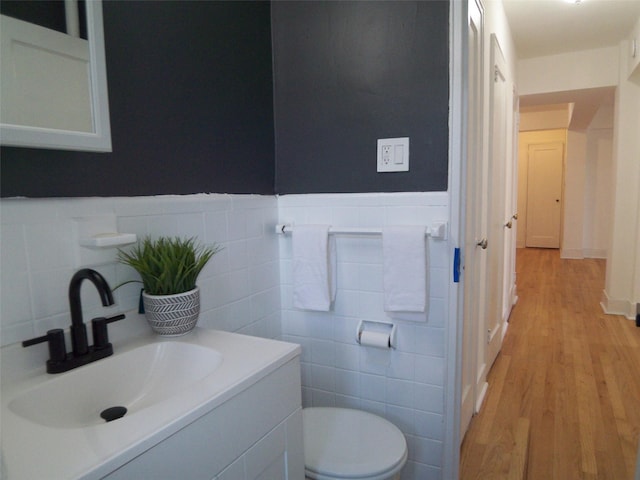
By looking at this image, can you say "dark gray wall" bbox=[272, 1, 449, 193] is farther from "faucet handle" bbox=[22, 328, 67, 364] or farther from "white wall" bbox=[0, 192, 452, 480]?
"faucet handle" bbox=[22, 328, 67, 364]

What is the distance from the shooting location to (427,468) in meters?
1.52

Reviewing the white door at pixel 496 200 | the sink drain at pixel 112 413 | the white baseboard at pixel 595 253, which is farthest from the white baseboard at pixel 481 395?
the white baseboard at pixel 595 253

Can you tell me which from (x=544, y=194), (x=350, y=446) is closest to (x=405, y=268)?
(x=350, y=446)

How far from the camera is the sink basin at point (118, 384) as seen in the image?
0.80 meters

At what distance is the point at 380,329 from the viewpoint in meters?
1.53

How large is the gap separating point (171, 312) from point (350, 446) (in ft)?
2.30

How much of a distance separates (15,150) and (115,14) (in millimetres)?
436

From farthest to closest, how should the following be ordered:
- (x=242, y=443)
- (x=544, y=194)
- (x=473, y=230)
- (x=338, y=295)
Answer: (x=544, y=194) → (x=473, y=230) → (x=338, y=295) → (x=242, y=443)

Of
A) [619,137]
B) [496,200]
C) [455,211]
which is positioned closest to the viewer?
[455,211]

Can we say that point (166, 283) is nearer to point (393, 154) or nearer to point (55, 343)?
point (55, 343)

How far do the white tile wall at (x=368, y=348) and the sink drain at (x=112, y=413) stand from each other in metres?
0.88

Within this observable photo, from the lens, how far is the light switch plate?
1.43 metres

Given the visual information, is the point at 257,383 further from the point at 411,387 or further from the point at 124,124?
the point at 411,387

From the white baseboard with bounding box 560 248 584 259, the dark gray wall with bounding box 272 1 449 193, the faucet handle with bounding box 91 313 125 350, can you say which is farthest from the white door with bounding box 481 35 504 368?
the white baseboard with bounding box 560 248 584 259
